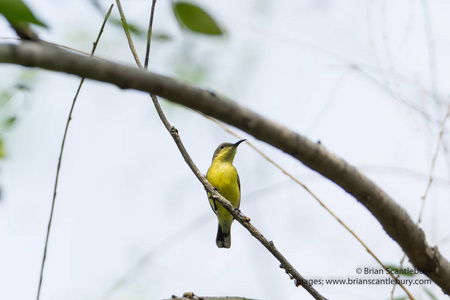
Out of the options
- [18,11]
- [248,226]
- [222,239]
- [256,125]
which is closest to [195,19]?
[18,11]

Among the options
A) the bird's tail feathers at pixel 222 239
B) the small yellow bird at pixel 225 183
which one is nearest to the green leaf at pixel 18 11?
the small yellow bird at pixel 225 183

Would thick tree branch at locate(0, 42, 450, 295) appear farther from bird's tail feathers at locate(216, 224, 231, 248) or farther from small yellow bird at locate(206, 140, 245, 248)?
bird's tail feathers at locate(216, 224, 231, 248)

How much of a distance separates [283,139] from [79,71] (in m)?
0.68

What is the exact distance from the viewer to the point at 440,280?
231cm

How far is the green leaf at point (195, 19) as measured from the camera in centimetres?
89

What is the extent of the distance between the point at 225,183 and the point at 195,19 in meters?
6.13

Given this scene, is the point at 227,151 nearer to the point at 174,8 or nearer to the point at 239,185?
the point at 239,185

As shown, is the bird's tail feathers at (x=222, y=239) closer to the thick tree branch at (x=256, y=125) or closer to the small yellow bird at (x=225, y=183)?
A: the small yellow bird at (x=225, y=183)

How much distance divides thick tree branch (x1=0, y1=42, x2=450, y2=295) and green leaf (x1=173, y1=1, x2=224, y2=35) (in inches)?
15.0

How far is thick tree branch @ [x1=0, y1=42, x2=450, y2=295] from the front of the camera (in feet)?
3.75

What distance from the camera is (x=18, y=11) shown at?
87 centimetres

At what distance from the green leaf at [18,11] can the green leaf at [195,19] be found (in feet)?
0.83

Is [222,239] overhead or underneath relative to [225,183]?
underneath

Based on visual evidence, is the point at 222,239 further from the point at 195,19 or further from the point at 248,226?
the point at 195,19
